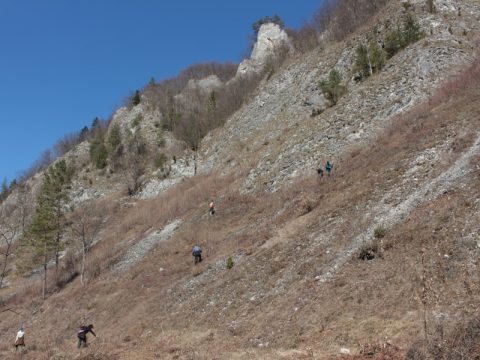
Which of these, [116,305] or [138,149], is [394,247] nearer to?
[116,305]

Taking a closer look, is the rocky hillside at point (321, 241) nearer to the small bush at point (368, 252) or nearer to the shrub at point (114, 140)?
the small bush at point (368, 252)

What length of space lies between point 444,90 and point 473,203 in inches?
692

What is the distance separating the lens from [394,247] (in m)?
16.1

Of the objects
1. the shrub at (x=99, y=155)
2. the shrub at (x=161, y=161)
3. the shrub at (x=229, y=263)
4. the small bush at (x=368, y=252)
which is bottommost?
the small bush at (x=368, y=252)

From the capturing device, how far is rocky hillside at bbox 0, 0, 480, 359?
13188mm

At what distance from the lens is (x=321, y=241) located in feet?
65.7

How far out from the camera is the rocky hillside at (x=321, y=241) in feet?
43.3

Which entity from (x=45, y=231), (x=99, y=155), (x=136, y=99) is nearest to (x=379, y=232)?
(x=45, y=231)

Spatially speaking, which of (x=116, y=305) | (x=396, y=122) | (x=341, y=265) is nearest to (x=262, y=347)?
(x=341, y=265)

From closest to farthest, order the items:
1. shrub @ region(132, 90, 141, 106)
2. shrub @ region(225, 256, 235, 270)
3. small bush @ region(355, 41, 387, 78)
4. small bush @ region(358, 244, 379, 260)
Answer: small bush @ region(358, 244, 379, 260) → shrub @ region(225, 256, 235, 270) → small bush @ region(355, 41, 387, 78) → shrub @ region(132, 90, 141, 106)

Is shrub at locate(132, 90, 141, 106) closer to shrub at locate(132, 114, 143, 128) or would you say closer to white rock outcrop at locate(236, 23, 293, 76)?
shrub at locate(132, 114, 143, 128)

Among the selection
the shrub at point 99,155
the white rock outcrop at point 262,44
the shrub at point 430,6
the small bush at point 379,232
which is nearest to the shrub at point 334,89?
the shrub at point 430,6

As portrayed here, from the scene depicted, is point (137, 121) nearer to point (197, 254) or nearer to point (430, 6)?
point (430, 6)

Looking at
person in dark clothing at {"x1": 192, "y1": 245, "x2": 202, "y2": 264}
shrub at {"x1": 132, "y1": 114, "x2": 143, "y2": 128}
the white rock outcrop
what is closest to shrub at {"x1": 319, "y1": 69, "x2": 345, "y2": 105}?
person in dark clothing at {"x1": 192, "y1": 245, "x2": 202, "y2": 264}
